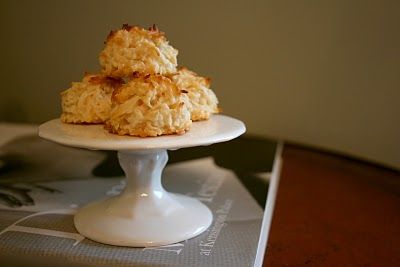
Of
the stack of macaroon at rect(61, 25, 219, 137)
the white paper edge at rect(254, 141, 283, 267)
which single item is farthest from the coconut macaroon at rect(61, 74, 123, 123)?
the white paper edge at rect(254, 141, 283, 267)

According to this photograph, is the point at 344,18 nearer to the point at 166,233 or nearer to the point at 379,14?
the point at 379,14

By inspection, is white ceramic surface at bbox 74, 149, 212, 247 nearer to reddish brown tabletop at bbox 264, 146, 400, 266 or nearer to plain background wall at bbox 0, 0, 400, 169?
reddish brown tabletop at bbox 264, 146, 400, 266

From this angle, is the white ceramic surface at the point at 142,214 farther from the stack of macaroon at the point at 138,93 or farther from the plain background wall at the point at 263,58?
the plain background wall at the point at 263,58

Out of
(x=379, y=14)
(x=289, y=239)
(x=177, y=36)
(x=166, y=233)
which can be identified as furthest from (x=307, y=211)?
(x=177, y=36)

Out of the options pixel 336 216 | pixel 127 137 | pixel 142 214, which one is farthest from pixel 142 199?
pixel 336 216

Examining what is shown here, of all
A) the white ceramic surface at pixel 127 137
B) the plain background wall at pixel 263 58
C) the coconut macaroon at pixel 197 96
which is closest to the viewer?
the white ceramic surface at pixel 127 137

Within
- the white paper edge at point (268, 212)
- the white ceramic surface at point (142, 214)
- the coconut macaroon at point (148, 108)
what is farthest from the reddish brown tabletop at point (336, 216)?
the coconut macaroon at point (148, 108)
